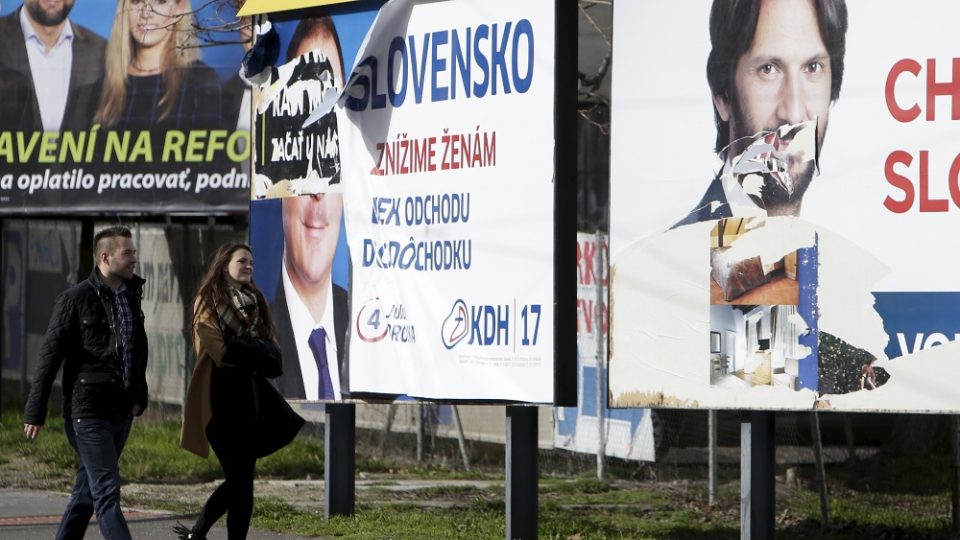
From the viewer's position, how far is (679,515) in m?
13.0

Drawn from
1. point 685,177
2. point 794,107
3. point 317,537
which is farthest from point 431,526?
point 794,107

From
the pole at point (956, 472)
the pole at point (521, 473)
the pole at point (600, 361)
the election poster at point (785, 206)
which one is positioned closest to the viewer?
the election poster at point (785, 206)

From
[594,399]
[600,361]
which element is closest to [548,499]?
[600,361]

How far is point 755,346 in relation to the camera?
31.7 ft

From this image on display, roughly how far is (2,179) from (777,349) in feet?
40.5

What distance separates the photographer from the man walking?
8773 mm

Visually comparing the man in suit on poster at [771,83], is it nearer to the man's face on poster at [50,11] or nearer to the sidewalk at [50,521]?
the sidewalk at [50,521]

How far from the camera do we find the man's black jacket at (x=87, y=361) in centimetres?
877

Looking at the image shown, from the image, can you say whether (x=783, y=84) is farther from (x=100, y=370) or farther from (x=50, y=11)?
(x=50, y=11)

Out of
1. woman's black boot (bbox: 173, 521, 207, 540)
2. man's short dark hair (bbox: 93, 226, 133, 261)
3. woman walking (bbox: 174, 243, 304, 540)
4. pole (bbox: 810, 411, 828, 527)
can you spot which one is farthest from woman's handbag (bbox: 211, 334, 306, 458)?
pole (bbox: 810, 411, 828, 527)

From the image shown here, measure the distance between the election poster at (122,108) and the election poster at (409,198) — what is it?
5.78 metres

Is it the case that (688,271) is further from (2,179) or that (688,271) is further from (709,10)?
(2,179)

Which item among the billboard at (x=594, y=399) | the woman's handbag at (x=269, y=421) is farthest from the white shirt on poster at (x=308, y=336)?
the billboard at (x=594, y=399)

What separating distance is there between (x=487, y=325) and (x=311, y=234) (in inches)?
82.3
